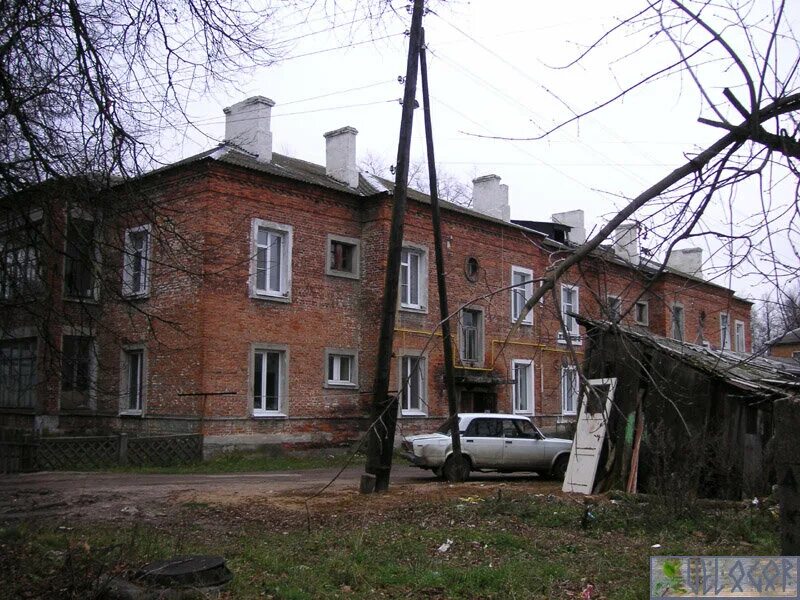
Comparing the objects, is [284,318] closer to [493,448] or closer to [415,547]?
[493,448]

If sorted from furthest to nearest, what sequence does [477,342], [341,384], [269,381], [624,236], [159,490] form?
[477,342], [341,384], [269,381], [159,490], [624,236]

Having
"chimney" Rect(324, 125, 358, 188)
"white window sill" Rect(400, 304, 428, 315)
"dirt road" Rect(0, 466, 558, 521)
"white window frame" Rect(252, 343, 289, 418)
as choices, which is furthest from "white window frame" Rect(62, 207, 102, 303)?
"chimney" Rect(324, 125, 358, 188)

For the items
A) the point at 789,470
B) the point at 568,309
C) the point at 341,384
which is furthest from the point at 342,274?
the point at 789,470

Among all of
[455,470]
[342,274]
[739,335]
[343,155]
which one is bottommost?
[455,470]

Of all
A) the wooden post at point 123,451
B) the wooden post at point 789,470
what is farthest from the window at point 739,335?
the wooden post at point 789,470

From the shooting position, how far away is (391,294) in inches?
574

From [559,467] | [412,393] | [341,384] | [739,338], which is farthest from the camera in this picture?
[739,338]

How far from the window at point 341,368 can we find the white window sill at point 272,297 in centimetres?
212

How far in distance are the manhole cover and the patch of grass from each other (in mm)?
210

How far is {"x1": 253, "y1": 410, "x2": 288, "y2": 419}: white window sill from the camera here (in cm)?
2145

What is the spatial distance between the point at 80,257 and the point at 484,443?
12.3 m

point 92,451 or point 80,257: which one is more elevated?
point 80,257

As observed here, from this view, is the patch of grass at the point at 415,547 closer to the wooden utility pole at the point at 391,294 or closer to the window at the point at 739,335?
the wooden utility pole at the point at 391,294

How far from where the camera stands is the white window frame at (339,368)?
76.7 feet
